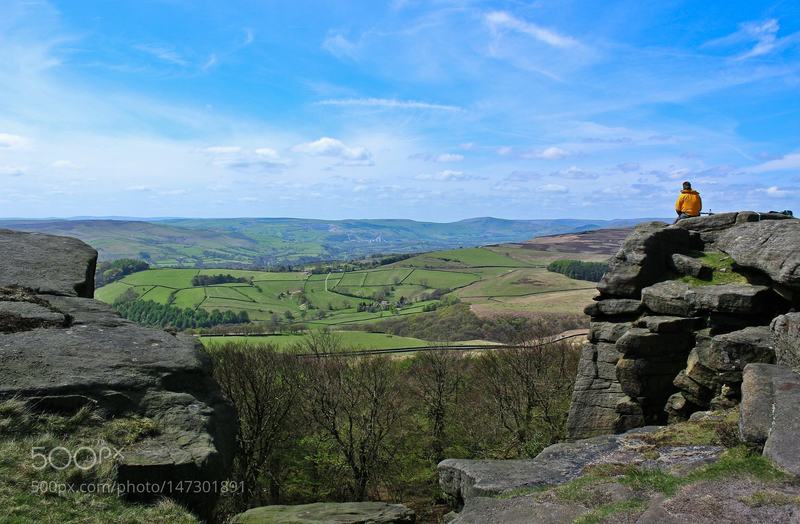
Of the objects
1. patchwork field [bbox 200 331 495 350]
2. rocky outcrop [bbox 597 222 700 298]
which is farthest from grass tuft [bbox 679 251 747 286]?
patchwork field [bbox 200 331 495 350]

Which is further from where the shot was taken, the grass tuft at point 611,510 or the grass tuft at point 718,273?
the grass tuft at point 718,273

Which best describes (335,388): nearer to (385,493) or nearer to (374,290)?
(385,493)

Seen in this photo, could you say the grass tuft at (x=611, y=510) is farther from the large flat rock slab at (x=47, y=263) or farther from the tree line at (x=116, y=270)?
the tree line at (x=116, y=270)

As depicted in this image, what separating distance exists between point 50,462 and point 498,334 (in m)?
82.3

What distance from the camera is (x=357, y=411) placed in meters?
39.9

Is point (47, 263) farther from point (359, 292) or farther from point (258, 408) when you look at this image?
point (359, 292)

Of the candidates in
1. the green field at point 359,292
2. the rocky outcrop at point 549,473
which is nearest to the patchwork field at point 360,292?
the green field at point 359,292

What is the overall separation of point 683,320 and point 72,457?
19020mm

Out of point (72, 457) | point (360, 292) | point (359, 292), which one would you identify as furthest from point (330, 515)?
point (359, 292)

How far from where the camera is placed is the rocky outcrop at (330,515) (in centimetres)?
1502

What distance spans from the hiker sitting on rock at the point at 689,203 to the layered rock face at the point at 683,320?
0.87 m

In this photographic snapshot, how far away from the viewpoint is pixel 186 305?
127688 mm

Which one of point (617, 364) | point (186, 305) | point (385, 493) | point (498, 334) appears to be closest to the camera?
point (617, 364)

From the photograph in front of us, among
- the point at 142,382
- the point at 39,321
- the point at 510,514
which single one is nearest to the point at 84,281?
the point at 39,321
